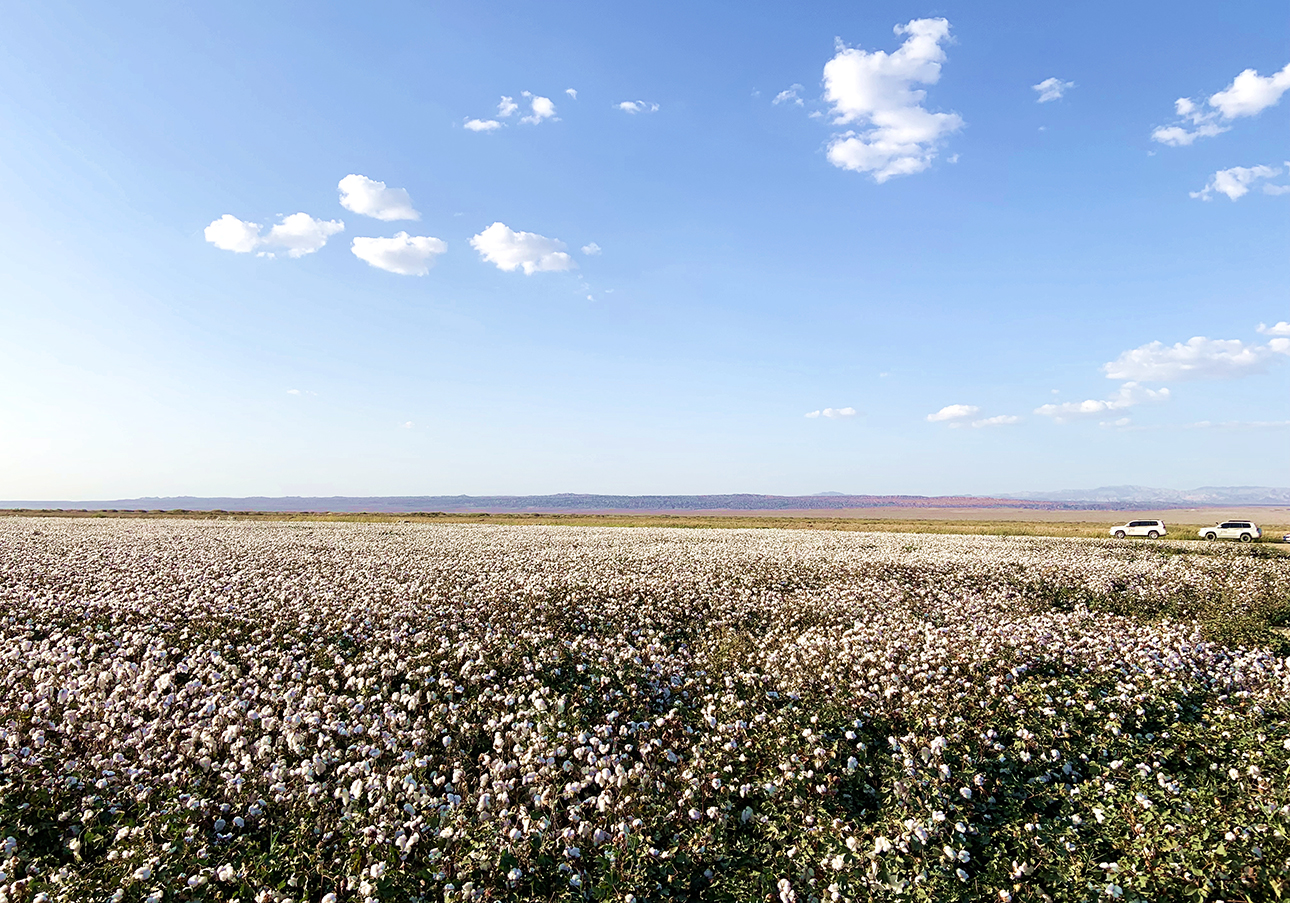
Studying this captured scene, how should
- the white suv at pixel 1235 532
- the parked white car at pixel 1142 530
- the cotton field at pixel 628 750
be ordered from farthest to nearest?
the parked white car at pixel 1142 530 < the white suv at pixel 1235 532 < the cotton field at pixel 628 750

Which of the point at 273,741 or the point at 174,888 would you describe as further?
the point at 273,741

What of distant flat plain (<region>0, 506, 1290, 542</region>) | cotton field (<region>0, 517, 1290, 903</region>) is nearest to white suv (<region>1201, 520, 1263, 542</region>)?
distant flat plain (<region>0, 506, 1290, 542</region>)

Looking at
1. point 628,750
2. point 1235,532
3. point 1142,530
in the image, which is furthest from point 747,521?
point 628,750

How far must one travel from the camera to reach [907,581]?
2003cm

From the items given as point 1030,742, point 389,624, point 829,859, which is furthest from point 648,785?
point 389,624

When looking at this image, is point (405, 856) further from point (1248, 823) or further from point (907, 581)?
point (907, 581)

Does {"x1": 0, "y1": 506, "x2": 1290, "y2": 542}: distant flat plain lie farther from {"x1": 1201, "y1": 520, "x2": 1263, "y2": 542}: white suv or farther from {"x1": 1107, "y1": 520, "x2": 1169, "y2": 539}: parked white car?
{"x1": 1201, "y1": 520, "x2": 1263, "y2": 542}: white suv

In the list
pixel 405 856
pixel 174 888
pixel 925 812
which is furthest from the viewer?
pixel 925 812

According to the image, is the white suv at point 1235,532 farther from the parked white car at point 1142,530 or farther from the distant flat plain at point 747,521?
the parked white car at point 1142,530

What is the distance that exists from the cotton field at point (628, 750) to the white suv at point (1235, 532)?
37.6 meters

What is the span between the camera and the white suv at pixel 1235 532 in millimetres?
43562

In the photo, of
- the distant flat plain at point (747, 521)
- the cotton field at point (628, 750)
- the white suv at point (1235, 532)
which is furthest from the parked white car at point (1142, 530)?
the cotton field at point (628, 750)

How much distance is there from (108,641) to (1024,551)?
32157 mm

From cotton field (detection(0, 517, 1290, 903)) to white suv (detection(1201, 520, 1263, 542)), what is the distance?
123ft
